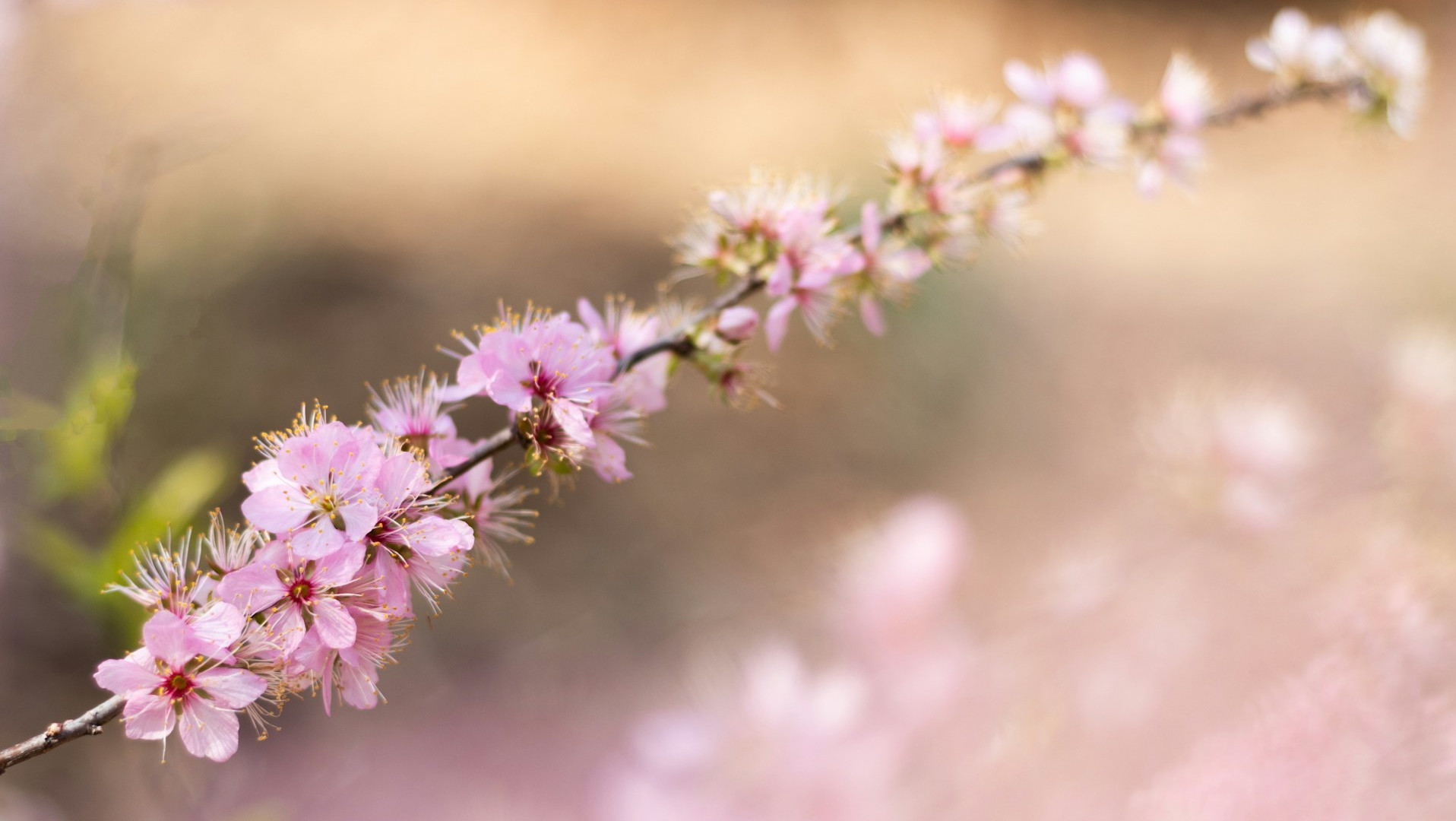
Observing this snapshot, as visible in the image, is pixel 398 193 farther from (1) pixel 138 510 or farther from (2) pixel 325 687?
(2) pixel 325 687

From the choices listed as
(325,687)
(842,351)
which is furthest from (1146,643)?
(325,687)

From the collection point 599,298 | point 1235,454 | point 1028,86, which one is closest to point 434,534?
point 1028,86

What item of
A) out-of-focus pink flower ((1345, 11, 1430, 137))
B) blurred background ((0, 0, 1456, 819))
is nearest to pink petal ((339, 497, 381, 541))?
blurred background ((0, 0, 1456, 819))

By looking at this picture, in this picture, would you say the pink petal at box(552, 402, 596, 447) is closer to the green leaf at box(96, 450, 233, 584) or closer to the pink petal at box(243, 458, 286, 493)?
the pink petal at box(243, 458, 286, 493)

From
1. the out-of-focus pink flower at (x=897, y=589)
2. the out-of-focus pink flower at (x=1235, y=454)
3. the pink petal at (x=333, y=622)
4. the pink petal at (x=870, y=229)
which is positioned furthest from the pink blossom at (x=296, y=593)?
the out-of-focus pink flower at (x=1235, y=454)

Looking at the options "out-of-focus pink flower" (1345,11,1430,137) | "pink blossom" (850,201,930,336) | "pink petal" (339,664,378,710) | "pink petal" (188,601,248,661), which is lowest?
"pink petal" (339,664,378,710)

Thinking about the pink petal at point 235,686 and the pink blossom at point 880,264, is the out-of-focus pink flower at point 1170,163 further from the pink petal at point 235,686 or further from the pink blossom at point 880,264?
the pink petal at point 235,686
